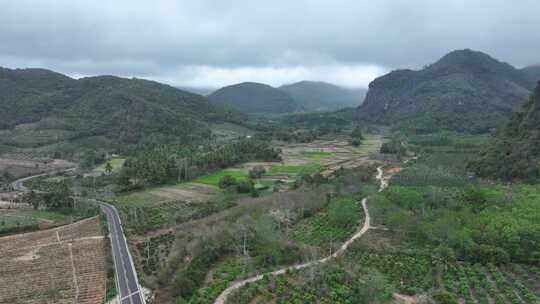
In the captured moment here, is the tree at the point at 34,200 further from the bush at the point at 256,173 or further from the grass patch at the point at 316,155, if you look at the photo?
the grass patch at the point at 316,155

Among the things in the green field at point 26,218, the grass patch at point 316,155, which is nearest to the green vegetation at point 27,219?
the green field at point 26,218

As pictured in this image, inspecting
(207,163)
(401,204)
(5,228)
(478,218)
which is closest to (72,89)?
(207,163)

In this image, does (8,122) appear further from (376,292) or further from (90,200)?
(376,292)

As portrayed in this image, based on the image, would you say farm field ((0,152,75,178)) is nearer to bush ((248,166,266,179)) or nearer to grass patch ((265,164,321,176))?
bush ((248,166,266,179))

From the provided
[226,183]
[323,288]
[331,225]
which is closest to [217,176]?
[226,183]

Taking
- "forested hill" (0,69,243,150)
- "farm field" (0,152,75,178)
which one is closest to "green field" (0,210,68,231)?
"farm field" (0,152,75,178)

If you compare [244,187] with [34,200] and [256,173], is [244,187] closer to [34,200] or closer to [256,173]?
[256,173]
